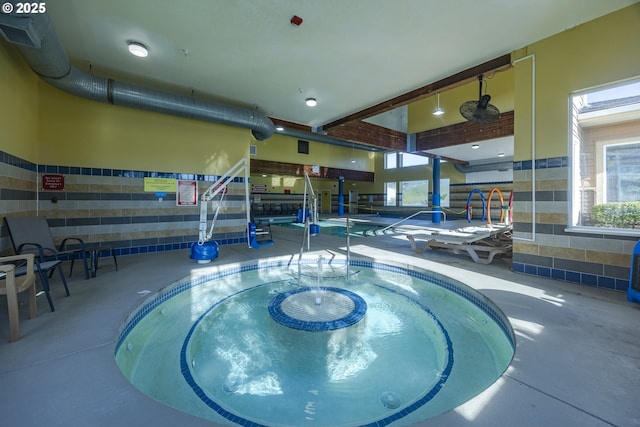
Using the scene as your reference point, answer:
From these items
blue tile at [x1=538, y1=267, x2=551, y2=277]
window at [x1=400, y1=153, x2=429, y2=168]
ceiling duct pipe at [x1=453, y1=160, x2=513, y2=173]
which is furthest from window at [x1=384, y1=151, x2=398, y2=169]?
blue tile at [x1=538, y1=267, x2=551, y2=277]

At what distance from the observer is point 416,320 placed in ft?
8.73

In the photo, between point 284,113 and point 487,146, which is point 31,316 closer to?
point 284,113

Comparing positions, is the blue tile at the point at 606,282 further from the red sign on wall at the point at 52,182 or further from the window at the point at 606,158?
the red sign on wall at the point at 52,182

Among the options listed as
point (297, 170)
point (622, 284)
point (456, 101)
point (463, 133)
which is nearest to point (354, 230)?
point (463, 133)

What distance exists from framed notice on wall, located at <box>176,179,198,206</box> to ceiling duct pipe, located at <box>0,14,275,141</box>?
1225 mm

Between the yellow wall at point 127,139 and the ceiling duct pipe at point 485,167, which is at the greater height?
the ceiling duct pipe at point 485,167

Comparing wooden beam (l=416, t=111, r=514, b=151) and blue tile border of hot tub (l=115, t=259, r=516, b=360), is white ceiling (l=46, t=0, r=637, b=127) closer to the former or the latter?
blue tile border of hot tub (l=115, t=259, r=516, b=360)

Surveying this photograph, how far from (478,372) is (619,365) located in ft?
2.33

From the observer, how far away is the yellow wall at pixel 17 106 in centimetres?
267

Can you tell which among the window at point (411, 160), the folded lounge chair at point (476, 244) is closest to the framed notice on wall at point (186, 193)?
the folded lounge chair at point (476, 244)

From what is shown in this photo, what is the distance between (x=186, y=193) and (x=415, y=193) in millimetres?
11931

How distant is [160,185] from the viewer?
4598 millimetres

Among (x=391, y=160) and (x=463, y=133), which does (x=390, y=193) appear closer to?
(x=391, y=160)

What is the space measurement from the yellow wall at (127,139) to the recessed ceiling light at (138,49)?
55.9 inches
